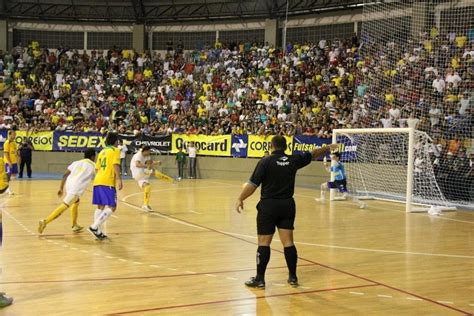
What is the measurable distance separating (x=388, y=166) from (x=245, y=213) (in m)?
6.87

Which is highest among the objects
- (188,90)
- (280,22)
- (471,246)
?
(280,22)

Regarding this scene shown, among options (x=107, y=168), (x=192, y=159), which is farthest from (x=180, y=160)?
(x=107, y=168)

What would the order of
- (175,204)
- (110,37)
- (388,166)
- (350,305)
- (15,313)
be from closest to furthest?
(15,313), (350,305), (175,204), (388,166), (110,37)

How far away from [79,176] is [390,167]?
465 inches

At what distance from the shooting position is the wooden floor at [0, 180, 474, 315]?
6.45 m

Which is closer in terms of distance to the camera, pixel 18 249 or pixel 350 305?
pixel 350 305

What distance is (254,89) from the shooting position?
94.9 ft

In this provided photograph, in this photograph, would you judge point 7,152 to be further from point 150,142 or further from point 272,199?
point 272,199

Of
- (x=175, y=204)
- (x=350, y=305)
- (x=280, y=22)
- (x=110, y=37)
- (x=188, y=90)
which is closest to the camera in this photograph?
(x=350, y=305)

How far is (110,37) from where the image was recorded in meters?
37.0

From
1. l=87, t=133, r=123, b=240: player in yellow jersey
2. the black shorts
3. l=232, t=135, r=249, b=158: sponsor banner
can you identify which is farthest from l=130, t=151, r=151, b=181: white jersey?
l=232, t=135, r=249, b=158: sponsor banner

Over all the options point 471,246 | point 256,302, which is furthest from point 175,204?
point 256,302

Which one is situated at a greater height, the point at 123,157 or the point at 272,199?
→ the point at 272,199

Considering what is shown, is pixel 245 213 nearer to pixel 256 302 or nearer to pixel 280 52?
pixel 256 302
